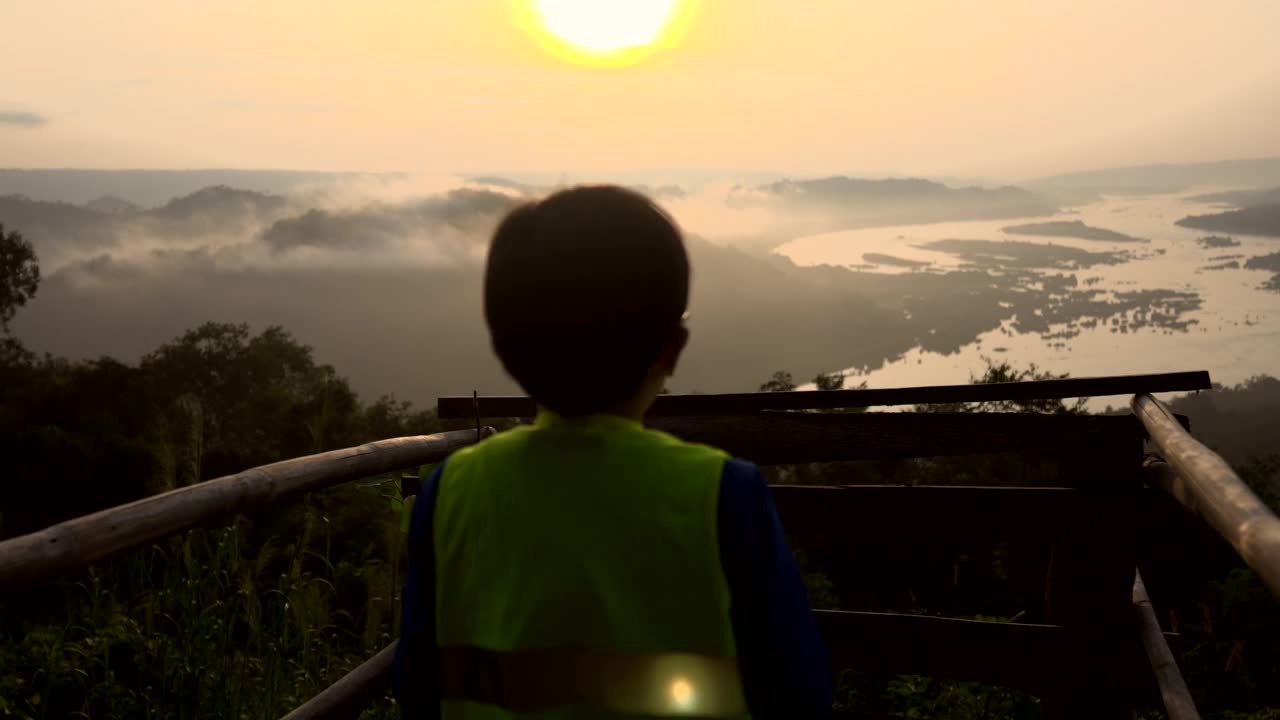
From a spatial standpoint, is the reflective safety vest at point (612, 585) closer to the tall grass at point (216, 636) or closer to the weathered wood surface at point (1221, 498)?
the weathered wood surface at point (1221, 498)

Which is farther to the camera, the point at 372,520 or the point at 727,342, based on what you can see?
the point at 727,342

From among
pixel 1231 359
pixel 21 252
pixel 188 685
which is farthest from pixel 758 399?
pixel 1231 359

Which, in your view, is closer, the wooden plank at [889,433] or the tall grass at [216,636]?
the wooden plank at [889,433]

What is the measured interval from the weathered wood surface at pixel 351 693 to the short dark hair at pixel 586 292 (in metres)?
1.28

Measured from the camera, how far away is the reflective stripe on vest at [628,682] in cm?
112

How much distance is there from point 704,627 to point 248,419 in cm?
3521

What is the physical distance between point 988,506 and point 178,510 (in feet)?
8.09

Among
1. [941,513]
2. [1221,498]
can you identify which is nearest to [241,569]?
[941,513]

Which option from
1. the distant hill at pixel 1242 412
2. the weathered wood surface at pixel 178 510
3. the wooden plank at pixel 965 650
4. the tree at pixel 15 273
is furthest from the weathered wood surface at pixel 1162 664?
the distant hill at pixel 1242 412

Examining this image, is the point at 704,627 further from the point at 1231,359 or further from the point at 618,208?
the point at 1231,359

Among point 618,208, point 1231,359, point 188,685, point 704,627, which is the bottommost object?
point 1231,359

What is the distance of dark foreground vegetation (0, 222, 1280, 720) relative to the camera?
3.61m

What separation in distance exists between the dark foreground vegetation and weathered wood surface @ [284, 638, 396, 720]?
62cm

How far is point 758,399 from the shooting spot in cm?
333
